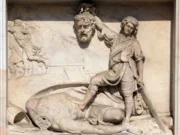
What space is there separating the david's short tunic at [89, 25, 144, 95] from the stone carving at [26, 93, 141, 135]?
0.27 metres

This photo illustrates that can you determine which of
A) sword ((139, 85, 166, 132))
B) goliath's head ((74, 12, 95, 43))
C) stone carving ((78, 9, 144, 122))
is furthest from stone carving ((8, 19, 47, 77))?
sword ((139, 85, 166, 132))

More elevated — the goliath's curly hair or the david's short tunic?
the goliath's curly hair

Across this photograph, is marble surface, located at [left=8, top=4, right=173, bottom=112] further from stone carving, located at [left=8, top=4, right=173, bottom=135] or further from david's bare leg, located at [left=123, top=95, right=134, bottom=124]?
david's bare leg, located at [left=123, top=95, right=134, bottom=124]

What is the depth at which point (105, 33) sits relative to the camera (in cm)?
980

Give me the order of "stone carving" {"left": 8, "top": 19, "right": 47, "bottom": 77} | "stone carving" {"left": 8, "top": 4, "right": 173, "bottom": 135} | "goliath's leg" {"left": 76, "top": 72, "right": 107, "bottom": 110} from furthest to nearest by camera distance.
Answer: "stone carving" {"left": 8, "top": 19, "right": 47, "bottom": 77} < "goliath's leg" {"left": 76, "top": 72, "right": 107, "bottom": 110} < "stone carving" {"left": 8, "top": 4, "right": 173, "bottom": 135}

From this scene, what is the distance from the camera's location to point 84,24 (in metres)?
9.69

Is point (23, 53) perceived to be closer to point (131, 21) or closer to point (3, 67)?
point (3, 67)

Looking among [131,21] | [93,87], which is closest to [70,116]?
[93,87]

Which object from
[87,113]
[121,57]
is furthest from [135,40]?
[87,113]

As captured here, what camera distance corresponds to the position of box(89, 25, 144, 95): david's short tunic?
9609 millimetres

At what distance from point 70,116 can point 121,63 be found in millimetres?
754

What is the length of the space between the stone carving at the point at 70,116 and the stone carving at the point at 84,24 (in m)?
0.65

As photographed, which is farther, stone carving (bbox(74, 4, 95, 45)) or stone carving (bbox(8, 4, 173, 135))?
stone carving (bbox(74, 4, 95, 45))

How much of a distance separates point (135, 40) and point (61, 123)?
3.83 ft
